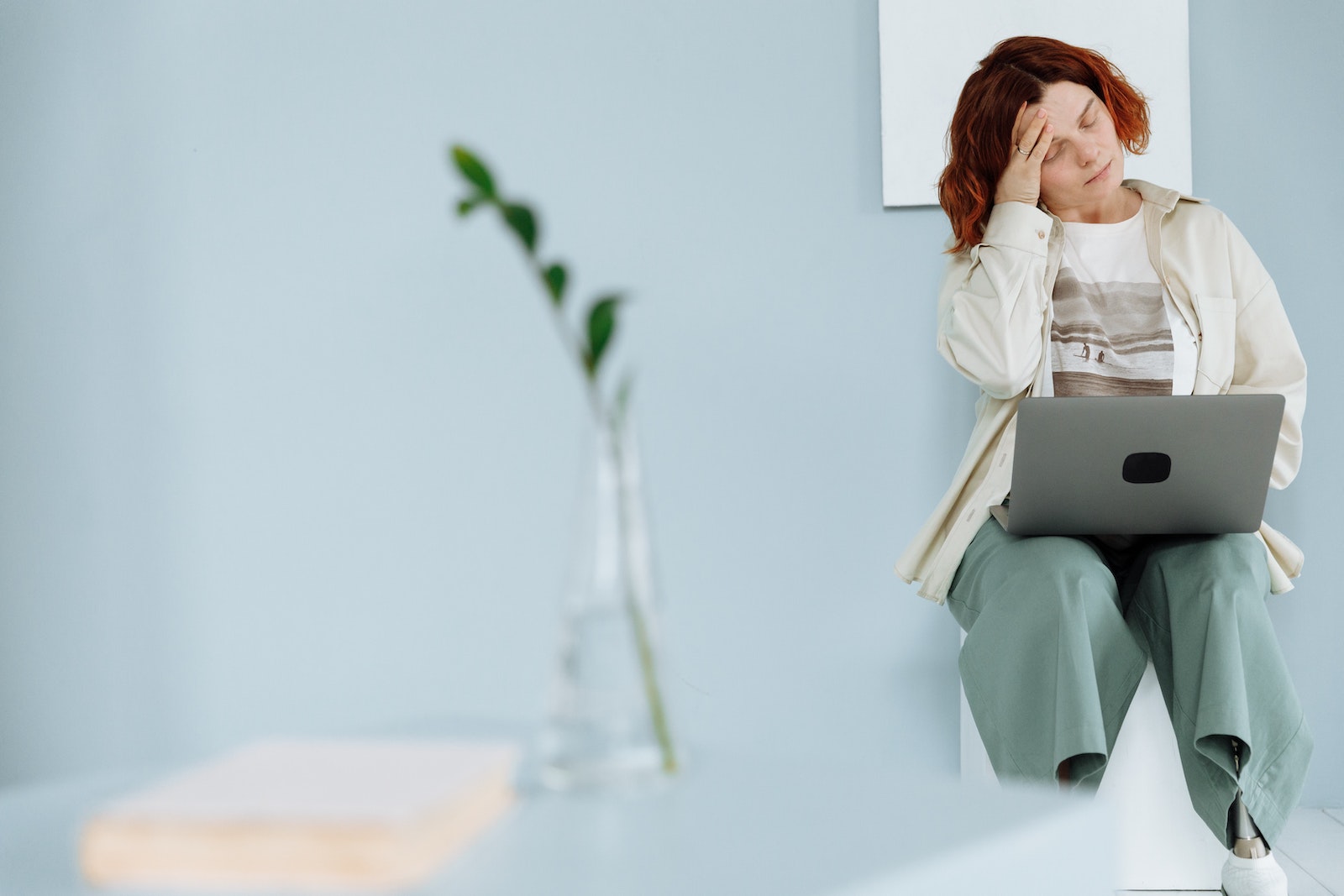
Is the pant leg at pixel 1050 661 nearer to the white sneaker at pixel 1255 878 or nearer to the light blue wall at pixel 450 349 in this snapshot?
the white sneaker at pixel 1255 878

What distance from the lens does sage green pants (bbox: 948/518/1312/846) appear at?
1320mm

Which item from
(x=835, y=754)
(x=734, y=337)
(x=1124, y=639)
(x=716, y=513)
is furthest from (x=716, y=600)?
(x=1124, y=639)

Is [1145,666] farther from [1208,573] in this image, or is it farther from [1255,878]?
[1255,878]

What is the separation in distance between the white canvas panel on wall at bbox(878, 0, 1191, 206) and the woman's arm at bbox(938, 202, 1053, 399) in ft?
1.10

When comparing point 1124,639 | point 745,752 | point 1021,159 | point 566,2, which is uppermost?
point 566,2

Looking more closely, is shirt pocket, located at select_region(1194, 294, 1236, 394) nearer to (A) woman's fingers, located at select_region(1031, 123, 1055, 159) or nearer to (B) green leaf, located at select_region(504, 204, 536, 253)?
(A) woman's fingers, located at select_region(1031, 123, 1055, 159)

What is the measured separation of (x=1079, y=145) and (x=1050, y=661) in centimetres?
77

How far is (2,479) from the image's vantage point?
2.15 m

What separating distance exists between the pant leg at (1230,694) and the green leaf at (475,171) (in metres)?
1.10

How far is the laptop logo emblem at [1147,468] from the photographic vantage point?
4.42 ft

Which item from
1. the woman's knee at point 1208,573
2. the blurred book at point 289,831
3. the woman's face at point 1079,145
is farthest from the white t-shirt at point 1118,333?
the blurred book at point 289,831

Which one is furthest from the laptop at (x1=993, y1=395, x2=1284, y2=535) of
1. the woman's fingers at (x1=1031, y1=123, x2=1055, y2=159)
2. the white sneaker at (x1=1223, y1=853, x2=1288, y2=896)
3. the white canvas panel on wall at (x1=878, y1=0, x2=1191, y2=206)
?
the white canvas panel on wall at (x1=878, y1=0, x2=1191, y2=206)

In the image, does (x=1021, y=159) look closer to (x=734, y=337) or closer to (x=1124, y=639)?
(x=734, y=337)

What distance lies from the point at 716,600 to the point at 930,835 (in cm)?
154
